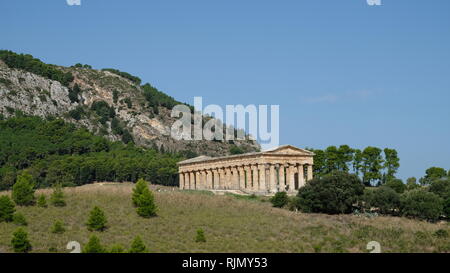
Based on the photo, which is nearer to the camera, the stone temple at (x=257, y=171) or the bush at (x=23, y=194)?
the bush at (x=23, y=194)

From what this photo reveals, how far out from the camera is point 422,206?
212 feet

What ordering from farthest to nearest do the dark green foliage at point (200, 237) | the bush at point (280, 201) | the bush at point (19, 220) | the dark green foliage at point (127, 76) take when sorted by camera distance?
1. the dark green foliage at point (127, 76)
2. the bush at point (280, 201)
3. the bush at point (19, 220)
4. the dark green foliage at point (200, 237)

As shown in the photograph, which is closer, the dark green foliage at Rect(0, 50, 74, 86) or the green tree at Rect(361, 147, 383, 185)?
the green tree at Rect(361, 147, 383, 185)

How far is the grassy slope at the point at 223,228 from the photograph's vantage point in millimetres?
46000

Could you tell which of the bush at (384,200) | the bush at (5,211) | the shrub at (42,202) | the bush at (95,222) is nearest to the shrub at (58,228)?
the bush at (95,222)

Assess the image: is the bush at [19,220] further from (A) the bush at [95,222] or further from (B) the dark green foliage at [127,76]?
(B) the dark green foliage at [127,76]

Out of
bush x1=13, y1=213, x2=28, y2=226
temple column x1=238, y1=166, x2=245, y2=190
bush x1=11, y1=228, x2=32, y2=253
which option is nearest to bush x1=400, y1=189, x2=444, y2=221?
temple column x1=238, y1=166, x2=245, y2=190

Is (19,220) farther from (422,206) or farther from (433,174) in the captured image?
(433,174)

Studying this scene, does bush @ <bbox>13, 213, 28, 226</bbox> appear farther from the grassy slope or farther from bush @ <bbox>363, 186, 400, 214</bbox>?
bush @ <bbox>363, 186, 400, 214</bbox>

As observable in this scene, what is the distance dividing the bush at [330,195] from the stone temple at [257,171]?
14.7 meters

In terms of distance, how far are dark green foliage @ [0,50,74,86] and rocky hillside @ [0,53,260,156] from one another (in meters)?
0.50

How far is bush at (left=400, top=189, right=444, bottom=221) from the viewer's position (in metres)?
64.4
